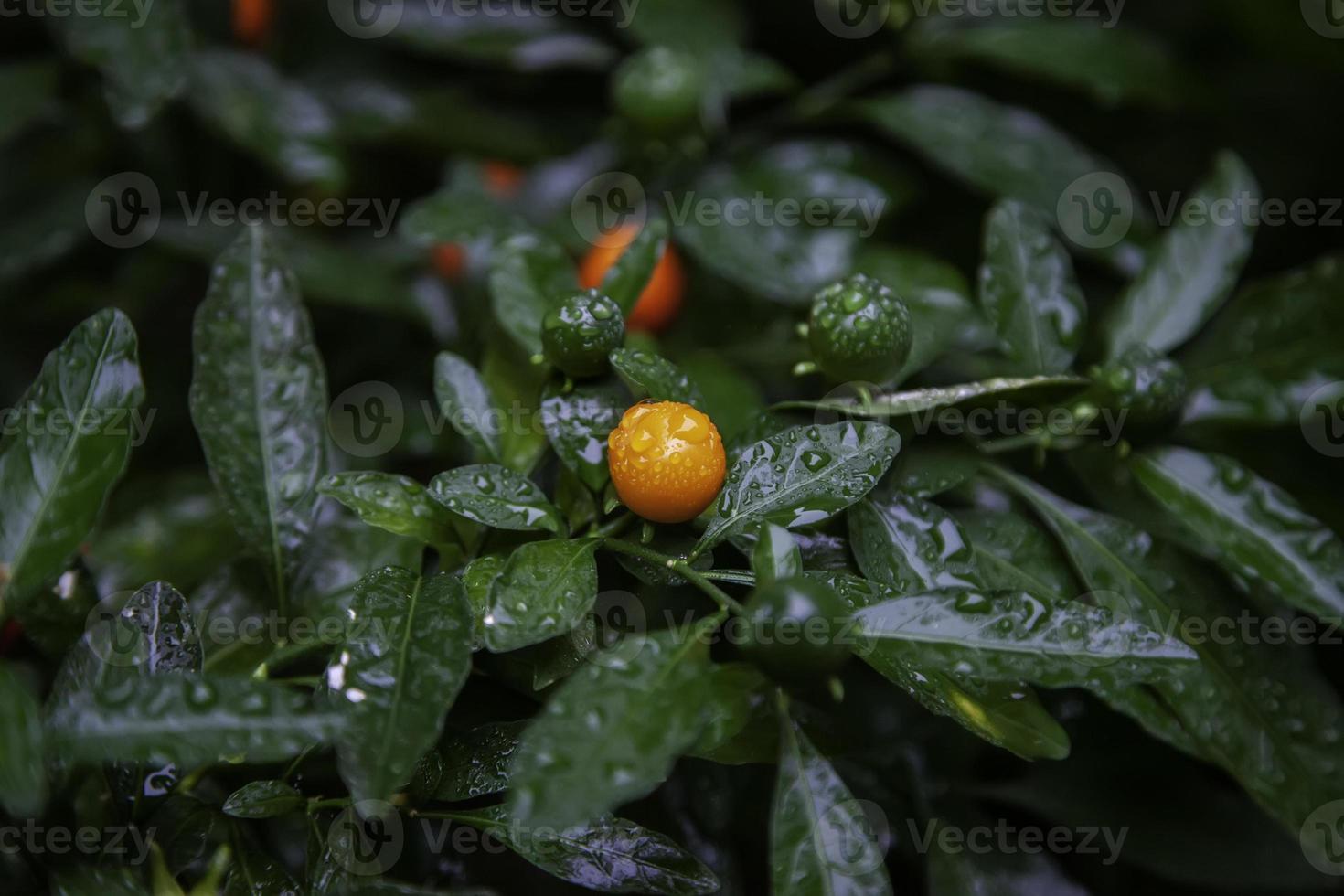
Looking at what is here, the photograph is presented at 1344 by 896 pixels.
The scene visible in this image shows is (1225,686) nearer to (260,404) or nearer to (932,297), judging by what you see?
(932,297)

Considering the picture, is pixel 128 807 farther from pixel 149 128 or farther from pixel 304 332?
pixel 149 128

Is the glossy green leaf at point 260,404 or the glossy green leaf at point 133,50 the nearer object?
the glossy green leaf at point 260,404

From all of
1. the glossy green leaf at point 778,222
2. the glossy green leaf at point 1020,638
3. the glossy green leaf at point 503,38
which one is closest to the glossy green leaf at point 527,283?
the glossy green leaf at point 778,222

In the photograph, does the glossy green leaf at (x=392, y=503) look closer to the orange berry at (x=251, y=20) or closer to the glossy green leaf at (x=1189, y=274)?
the glossy green leaf at (x=1189, y=274)

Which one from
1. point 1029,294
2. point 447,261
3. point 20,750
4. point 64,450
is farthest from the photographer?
point 447,261

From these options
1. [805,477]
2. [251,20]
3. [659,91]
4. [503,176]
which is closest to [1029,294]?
[805,477]

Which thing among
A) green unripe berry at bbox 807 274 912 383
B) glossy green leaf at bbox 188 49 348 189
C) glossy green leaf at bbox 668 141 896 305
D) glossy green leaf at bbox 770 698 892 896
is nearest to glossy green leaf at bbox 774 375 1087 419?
green unripe berry at bbox 807 274 912 383
